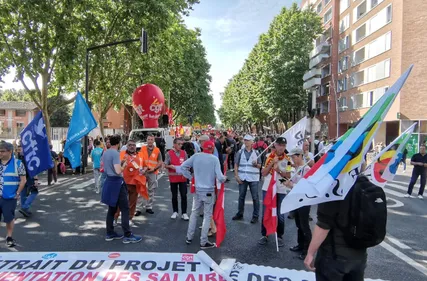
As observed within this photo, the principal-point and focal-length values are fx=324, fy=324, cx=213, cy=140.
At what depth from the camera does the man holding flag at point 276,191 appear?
5.60 metres

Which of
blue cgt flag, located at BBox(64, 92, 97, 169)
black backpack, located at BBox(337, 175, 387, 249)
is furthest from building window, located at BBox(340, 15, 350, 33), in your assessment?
black backpack, located at BBox(337, 175, 387, 249)

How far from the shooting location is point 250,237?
6.12m

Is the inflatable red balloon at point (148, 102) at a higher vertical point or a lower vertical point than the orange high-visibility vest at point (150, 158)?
higher

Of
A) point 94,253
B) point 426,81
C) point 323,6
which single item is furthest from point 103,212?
→ point 323,6

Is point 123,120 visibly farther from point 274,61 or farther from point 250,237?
point 250,237

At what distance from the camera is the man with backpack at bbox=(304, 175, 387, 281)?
93.6 inches

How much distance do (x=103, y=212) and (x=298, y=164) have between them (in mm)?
5013

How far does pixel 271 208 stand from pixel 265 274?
142 cm

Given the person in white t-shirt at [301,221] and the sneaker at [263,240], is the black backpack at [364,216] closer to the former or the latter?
the person in white t-shirt at [301,221]

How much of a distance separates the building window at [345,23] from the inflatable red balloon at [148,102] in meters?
29.4

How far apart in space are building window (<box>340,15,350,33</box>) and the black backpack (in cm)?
4208

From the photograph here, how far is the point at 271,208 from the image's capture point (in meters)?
5.59

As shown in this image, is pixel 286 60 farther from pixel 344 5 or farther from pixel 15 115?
pixel 15 115

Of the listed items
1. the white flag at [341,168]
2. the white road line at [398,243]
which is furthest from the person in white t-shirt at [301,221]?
the white flag at [341,168]
